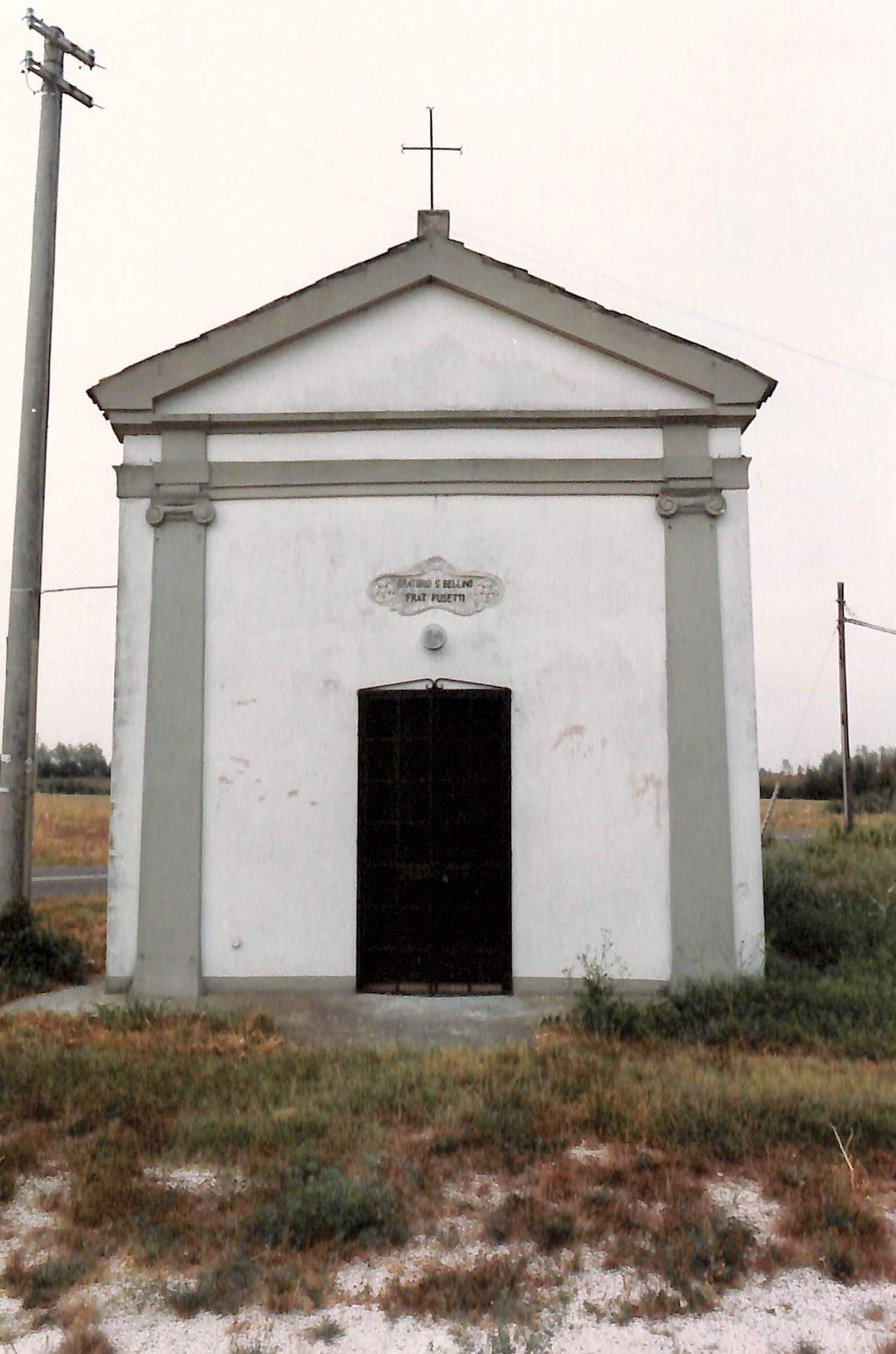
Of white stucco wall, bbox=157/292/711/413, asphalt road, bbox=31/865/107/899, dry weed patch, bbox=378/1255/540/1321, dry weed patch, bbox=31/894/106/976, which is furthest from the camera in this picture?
asphalt road, bbox=31/865/107/899

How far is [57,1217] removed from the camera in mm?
4426

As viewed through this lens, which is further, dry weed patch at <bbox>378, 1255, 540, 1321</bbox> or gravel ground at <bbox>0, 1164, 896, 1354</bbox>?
dry weed patch at <bbox>378, 1255, 540, 1321</bbox>

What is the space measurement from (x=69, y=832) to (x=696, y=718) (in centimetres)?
1730

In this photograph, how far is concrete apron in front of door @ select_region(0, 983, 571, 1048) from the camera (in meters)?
7.00

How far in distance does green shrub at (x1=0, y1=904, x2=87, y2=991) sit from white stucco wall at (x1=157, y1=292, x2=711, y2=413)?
4.61m

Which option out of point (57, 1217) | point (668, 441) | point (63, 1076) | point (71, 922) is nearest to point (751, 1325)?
point (57, 1217)

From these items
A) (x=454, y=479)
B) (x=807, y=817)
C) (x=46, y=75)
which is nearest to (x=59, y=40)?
(x=46, y=75)

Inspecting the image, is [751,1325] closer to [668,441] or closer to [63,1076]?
[63,1076]

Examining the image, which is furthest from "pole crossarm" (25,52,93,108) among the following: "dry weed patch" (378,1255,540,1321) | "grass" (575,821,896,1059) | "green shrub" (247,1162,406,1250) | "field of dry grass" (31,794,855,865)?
"field of dry grass" (31,794,855,865)

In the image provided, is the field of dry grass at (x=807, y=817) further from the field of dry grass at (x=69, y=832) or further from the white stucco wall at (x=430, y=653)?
the white stucco wall at (x=430, y=653)

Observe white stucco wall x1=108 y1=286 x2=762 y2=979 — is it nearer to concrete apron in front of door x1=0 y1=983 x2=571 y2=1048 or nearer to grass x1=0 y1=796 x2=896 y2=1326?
concrete apron in front of door x1=0 y1=983 x2=571 y2=1048

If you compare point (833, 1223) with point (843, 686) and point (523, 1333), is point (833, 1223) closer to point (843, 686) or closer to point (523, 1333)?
point (523, 1333)

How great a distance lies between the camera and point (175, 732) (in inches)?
328

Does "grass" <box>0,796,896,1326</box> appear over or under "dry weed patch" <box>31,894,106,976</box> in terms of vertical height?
under
